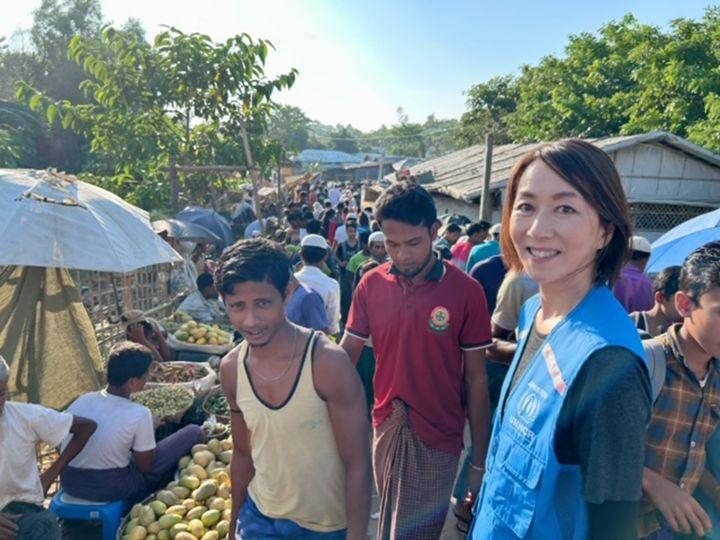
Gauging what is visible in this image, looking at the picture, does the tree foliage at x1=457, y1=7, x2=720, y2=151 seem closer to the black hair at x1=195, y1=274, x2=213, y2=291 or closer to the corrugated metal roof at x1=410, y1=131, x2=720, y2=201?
the corrugated metal roof at x1=410, y1=131, x2=720, y2=201

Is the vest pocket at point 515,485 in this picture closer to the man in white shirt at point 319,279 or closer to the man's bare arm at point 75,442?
the man's bare arm at point 75,442

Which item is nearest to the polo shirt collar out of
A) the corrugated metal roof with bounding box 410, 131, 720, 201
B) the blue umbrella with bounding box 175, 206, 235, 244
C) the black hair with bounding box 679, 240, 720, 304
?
the black hair with bounding box 679, 240, 720, 304

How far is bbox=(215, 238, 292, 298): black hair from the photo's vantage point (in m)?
2.01

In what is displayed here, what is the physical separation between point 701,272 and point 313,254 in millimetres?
3885

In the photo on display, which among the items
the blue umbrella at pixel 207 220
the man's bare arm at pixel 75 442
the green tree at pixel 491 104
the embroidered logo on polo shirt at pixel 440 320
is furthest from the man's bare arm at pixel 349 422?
the green tree at pixel 491 104

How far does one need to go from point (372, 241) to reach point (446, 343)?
4.34 m

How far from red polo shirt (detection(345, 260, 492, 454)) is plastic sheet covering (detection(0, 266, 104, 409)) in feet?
10.9

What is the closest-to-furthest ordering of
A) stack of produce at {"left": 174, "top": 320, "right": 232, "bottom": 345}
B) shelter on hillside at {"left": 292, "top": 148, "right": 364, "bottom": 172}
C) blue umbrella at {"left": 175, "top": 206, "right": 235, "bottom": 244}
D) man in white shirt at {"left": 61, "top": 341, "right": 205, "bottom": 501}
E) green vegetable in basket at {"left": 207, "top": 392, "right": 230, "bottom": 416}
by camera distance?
man in white shirt at {"left": 61, "top": 341, "right": 205, "bottom": 501} → green vegetable in basket at {"left": 207, "top": 392, "right": 230, "bottom": 416} → stack of produce at {"left": 174, "top": 320, "right": 232, "bottom": 345} → blue umbrella at {"left": 175, "top": 206, "right": 235, "bottom": 244} → shelter on hillside at {"left": 292, "top": 148, "right": 364, "bottom": 172}

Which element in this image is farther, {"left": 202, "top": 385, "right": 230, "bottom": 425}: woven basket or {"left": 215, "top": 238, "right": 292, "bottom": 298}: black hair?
{"left": 202, "top": 385, "right": 230, "bottom": 425}: woven basket

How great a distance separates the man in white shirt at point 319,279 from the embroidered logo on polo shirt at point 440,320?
2.69 meters

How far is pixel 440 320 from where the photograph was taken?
2426mm

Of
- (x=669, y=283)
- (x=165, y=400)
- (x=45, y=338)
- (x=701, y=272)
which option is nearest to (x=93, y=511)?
(x=165, y=400)

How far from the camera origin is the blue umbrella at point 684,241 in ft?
12.7

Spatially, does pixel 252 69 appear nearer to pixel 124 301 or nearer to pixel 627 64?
pixel 124 301
